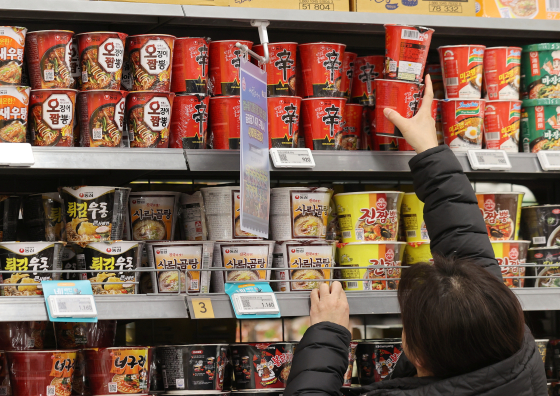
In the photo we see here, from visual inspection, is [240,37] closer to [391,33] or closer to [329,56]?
[329,56]

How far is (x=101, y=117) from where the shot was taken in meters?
1.70

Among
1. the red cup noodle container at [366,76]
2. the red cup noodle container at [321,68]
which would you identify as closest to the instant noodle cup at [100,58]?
the red cup noodle container at [321,68]

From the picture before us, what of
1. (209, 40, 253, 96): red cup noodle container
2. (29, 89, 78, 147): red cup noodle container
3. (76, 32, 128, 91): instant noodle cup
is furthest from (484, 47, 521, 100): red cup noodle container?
(29, 89, 78, 147): red cup noodle container

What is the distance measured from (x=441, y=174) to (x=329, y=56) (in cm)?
50

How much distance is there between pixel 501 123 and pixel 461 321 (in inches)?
41.8

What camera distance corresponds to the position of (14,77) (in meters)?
1.64

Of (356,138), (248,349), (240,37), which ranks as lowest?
(248,349)

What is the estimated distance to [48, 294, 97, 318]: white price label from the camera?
1.49 meters

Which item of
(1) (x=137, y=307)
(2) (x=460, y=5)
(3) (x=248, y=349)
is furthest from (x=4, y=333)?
(2) (x=460, y=5)

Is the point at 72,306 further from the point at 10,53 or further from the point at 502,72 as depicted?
the point at 502,72

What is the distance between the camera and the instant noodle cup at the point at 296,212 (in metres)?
1.86

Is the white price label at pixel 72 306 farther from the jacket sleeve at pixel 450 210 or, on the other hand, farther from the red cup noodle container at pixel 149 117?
the jacket sleeve at pixel 450 210

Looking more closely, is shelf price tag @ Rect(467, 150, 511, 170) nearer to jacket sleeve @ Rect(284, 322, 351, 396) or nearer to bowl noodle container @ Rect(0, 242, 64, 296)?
jacket sleeve @ Rect(284, 322, 351, 396)

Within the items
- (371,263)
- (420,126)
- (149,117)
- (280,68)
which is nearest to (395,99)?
(420,126)
